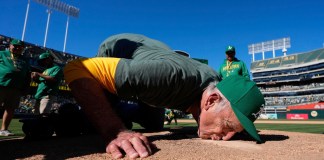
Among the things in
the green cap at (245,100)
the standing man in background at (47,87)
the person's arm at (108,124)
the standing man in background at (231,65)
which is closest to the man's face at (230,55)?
the standing man in background at (231,65)

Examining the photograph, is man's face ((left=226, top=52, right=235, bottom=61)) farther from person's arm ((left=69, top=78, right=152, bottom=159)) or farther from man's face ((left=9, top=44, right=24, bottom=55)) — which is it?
man's face ((left=9, top=44, right=24, bottom=55))

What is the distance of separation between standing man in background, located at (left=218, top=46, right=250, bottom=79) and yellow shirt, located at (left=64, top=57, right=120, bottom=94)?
11.5 feet

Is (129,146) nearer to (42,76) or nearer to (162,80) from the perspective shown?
(162,80)

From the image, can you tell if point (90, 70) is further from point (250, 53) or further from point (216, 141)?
point (250, 53)

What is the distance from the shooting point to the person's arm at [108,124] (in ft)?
6.73

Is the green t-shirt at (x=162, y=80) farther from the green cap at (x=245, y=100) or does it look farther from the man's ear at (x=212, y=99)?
the green cap at (x=245, y=100)

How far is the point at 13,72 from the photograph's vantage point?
4305 millimetres

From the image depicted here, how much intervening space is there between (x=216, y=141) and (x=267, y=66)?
6073 centimetres

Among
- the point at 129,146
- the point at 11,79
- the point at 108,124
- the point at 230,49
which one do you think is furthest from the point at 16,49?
the point at 230,49

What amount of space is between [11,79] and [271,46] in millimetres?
67601

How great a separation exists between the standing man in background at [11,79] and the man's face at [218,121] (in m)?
3.19

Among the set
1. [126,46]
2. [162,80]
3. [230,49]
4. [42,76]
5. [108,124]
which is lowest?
[108,124]

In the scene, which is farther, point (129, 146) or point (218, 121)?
point (218, 121)

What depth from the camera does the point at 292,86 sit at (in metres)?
53.4
